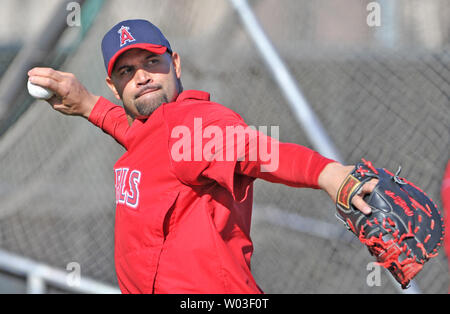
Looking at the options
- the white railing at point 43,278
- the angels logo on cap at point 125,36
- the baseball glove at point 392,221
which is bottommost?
the white railing at point 43,278

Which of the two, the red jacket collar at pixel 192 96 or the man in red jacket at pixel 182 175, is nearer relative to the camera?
the man in red jacket at pixel 182 175

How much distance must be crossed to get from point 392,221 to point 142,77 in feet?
2.61

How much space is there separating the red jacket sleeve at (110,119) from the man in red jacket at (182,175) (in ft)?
0.77

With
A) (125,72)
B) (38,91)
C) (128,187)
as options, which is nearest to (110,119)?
(38,91)

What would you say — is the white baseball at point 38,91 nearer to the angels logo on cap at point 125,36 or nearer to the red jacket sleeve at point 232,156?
the angels logo on cap at point 125,36

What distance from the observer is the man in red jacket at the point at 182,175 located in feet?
4.18

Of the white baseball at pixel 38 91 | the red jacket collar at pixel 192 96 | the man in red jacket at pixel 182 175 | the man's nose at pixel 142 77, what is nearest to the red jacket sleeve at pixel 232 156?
the man in red jacket at pixel 182 175

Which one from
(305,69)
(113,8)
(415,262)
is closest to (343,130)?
(305,69)

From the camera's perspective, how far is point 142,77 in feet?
5.49

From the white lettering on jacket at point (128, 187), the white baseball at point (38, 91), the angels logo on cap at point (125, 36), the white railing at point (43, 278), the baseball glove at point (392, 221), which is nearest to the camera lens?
the baseball glove at point (392, 221)

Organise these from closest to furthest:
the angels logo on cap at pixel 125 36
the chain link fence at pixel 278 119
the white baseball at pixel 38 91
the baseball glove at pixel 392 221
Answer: the baseball glove at pixel 392 221 → the angels logo on cap at pixel 125 36 → the white baseball at pixel 38 91 → the chain link fence at pixel 278 119

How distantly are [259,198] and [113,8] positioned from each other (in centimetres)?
144

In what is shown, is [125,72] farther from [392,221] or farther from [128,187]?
[392,221]
